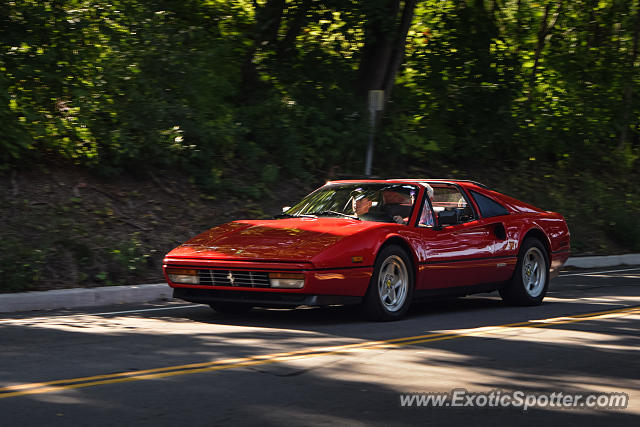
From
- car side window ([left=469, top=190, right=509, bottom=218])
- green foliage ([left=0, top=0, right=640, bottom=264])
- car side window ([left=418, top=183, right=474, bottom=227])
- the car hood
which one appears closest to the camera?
the car hood

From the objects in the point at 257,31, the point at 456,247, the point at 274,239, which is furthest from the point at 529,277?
the point at 257,31

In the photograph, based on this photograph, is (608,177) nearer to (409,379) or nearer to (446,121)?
(446,121)

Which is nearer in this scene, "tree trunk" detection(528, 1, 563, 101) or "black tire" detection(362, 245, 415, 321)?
"black tire" detection(362, 245, 415, 321)

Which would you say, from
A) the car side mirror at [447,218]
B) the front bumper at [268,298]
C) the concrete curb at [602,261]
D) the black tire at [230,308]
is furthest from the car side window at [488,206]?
the concrete curb at [602,261]

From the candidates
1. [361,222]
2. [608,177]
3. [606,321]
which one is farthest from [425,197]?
[608,177]

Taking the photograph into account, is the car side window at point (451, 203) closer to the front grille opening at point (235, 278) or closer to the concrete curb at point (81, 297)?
the front grille opening at point (235, 278)

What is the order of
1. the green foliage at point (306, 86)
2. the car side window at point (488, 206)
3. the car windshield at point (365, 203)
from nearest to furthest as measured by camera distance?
the car windshield at point (365, 203) < the car side window at point (488, 206) < the green foliage at point (306, 86)

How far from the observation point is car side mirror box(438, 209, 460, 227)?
9453mm

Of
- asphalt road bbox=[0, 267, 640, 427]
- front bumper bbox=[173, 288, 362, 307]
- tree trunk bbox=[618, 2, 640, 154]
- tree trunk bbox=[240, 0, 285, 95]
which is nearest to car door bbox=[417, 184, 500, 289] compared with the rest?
asphalt road bbox=[0, 267, 640, 427]

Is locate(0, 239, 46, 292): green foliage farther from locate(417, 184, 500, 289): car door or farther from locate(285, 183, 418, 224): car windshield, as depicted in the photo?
locate(417, 184, 500, 289): car door

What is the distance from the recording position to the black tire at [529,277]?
405 inches

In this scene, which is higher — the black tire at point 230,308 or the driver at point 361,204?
the driver at point 361,204

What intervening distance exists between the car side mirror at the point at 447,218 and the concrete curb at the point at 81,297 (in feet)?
12.4

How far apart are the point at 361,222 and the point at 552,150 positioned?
16.0 m
